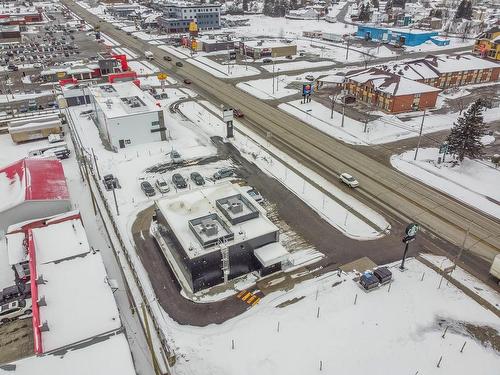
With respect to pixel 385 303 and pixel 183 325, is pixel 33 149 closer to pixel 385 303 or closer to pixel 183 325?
pixel 183 325

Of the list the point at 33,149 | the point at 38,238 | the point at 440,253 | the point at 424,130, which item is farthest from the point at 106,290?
the point at 424,130

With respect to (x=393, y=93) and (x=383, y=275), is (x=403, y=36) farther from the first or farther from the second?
(x=383, y=275)

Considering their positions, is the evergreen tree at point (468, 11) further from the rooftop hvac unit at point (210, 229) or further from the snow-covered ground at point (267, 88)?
the rooftop hvac unit at point (210, 229)

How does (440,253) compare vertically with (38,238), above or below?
below

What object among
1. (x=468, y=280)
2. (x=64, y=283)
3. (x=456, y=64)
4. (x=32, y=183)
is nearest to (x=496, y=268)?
(x=468, y=280)

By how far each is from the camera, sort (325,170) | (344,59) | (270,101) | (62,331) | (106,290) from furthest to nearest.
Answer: (344,59)
(270,101)
(325,170)
(106,290)
(62,331)

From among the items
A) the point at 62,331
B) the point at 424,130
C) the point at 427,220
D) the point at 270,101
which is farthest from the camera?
the point at 270,101
